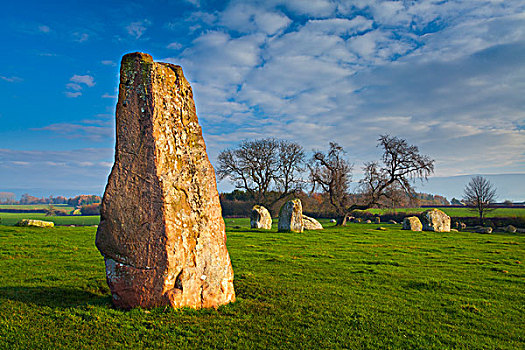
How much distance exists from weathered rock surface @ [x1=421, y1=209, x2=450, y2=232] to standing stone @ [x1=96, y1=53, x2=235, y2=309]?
1238 inches

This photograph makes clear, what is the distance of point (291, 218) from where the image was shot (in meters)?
26.6

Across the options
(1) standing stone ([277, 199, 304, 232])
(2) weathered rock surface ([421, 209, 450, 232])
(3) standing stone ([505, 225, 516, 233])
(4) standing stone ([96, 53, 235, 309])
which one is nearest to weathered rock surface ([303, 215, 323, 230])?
(1) standing stone ([277, 199, 304, 232])

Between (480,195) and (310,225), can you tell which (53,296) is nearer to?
(310,225)

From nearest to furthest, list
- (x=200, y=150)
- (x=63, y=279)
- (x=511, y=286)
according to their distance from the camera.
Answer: (x=200, y=150), (x=63, y=279), (x=511, y=286)

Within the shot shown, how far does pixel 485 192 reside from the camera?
5072 cm

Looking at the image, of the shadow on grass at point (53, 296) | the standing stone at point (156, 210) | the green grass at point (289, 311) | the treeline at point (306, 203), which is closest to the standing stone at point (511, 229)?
the treeline at point (306, 203)

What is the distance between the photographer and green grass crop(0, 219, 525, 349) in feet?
17.9

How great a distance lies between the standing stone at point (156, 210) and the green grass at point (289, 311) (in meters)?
0.48

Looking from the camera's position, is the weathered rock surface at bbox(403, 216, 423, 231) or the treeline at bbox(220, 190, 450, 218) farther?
the treeline at bbox(220, 190, 450, 218)

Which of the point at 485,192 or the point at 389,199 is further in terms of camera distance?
the point at 485,192

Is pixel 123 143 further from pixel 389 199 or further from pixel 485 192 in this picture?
pixel 485 192

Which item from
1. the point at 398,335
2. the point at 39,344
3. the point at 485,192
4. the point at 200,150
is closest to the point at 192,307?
the point at 39,344

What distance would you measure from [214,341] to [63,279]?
19.4ft

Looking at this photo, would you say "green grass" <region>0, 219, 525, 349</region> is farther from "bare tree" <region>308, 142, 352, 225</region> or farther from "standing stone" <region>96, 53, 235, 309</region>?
"bare tree" <region>308, 142, 352, 225</region>
